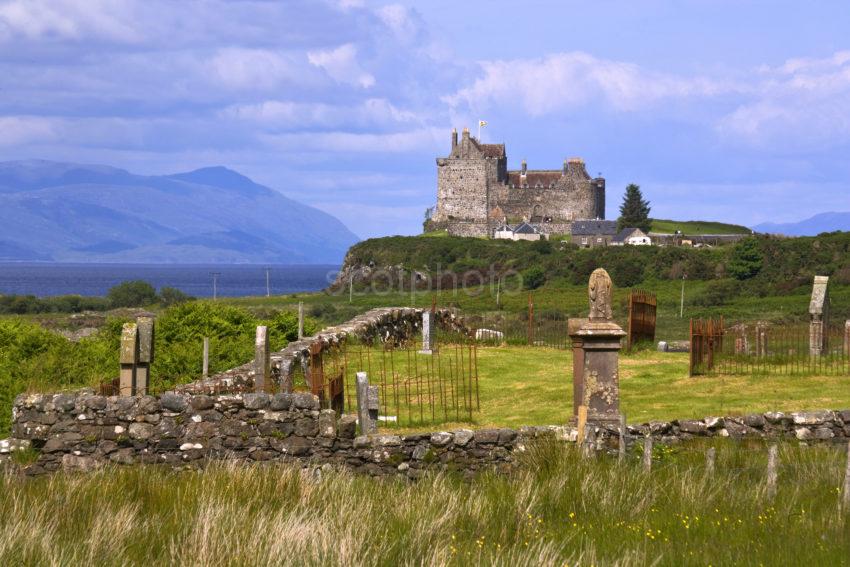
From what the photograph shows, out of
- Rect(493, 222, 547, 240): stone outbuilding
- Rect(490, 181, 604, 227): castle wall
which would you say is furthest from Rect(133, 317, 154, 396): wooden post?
Rect(490, 181, 604, 227): castle wall

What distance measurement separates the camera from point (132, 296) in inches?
4013

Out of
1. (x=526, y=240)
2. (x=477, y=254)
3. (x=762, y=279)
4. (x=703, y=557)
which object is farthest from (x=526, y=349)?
(x=526, y=240)

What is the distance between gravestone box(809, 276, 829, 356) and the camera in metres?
25.7

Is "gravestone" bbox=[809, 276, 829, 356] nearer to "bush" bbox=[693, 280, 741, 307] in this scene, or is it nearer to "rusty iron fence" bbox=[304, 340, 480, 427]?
"rusty iron fence" bbox=[304, 340, 480, 427]

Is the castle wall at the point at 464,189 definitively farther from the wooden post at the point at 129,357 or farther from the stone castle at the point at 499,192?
the wooden post at the point at 129,357

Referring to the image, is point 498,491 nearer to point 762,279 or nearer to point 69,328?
point 69,328

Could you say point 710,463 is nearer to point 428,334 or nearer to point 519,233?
point 428,334

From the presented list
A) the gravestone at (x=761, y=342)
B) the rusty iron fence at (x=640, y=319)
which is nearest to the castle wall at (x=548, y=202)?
the rusty iron fence at (x=640, y=319)

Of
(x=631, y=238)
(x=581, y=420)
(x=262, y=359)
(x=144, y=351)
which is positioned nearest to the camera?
(x=581, y=420)

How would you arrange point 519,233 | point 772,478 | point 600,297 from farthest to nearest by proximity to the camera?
point 519,233 → point 600,297 → point 772,478

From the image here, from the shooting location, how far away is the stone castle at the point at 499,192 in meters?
156

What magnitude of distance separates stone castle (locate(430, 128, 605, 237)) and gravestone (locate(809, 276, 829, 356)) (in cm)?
12754

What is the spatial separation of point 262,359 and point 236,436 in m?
4.21

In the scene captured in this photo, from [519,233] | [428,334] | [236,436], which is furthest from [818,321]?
[519,233]
